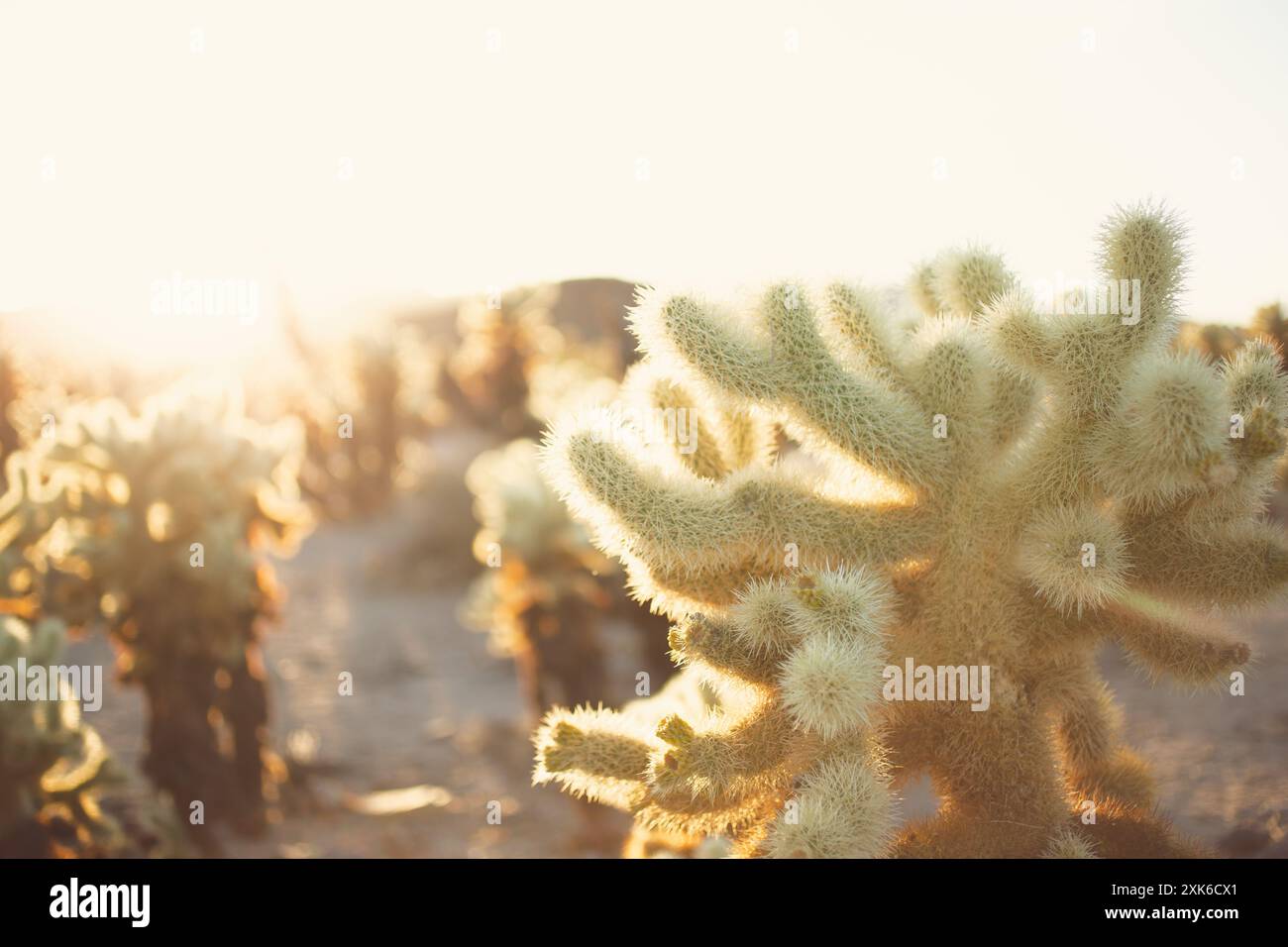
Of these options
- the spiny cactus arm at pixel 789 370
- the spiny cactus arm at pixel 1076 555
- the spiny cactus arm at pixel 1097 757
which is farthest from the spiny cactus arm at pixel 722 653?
the spiny cactus arm at pixel 1097 757

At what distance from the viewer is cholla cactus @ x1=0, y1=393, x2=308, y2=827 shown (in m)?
4.71

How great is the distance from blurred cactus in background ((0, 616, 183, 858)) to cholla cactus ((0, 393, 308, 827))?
41.1 inches

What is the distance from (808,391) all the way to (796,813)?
0.88m

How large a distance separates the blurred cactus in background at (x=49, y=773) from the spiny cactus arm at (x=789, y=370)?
287cm

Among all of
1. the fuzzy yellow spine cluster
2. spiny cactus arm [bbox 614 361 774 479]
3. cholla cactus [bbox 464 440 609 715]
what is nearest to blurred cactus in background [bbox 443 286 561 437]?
cholla cactus [bbox 464 440 609 715]

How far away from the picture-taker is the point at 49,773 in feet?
11.8

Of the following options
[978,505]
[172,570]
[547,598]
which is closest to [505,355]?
[547,598]

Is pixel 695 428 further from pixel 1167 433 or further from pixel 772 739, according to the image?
pixel 1167 433

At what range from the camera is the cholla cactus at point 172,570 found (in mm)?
4715

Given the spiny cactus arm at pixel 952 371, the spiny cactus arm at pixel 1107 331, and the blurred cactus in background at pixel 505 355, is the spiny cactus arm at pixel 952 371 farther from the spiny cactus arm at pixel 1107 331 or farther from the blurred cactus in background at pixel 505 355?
the blurred cactus in background at pixel 505 355

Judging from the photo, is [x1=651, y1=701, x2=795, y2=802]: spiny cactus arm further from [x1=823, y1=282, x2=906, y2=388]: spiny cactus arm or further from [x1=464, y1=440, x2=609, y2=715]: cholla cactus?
[x1=464, y1=440, x2=609, y2=715]: cholla cactus

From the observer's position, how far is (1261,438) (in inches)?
77.3
